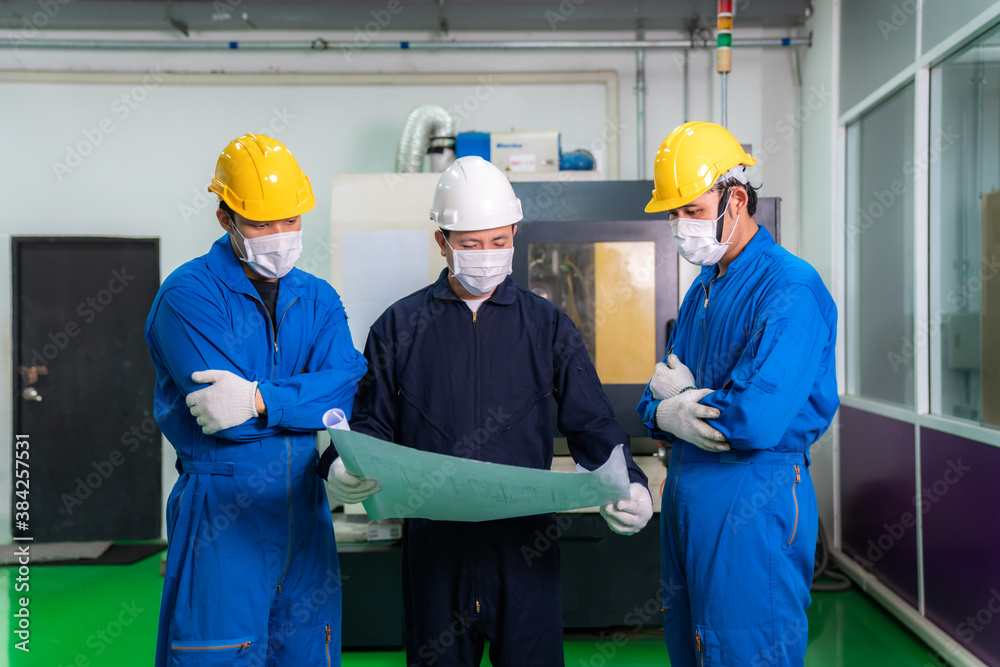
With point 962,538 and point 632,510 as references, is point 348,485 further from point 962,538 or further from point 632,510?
point 962,538

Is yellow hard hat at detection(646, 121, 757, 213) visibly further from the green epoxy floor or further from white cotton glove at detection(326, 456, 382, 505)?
the green epoxy floor

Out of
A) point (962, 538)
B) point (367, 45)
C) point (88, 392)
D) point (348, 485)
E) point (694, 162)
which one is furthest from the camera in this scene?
point (88, 392)

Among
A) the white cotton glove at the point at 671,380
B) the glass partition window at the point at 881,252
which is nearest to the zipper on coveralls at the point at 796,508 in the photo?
the white cotton glove at the point at 671,380

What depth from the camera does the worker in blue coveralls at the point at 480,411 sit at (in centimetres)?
138

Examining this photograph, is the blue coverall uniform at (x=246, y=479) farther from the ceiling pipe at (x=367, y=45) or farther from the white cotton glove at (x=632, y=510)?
the ceiling pipe at (x=367, y=45)

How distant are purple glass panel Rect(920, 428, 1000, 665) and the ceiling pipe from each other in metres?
2.22

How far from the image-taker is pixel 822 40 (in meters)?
3.49

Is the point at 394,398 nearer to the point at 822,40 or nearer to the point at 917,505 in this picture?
the point at 917,505

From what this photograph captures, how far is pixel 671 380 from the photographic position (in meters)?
1.56

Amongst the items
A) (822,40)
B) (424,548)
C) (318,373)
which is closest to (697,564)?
(424,548)

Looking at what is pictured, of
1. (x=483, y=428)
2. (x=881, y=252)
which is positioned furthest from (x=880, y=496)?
(x=483, y=428)

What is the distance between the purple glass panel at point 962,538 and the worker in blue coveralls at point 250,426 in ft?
6.43

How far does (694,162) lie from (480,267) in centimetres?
52

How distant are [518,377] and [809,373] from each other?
560mm
